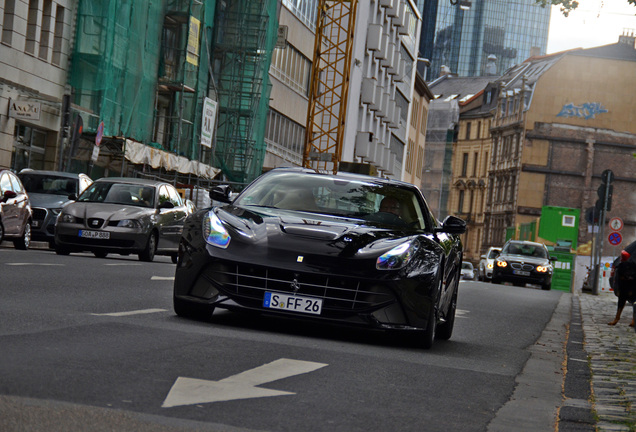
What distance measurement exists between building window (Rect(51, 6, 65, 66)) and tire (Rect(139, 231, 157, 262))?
15.0 meters

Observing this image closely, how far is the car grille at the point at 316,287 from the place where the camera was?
931cm

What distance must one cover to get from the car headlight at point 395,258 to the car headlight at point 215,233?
1.19 m

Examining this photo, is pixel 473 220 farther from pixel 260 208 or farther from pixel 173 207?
pixel 260 208

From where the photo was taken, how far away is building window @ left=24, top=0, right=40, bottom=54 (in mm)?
35344

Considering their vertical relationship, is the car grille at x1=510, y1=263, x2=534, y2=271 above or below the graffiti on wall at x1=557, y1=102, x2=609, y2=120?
below

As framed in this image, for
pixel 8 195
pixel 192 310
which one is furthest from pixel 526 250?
pixel 192 310

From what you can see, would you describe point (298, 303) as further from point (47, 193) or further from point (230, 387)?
point (47, 193)

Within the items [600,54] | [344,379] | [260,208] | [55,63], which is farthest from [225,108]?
[600,54]

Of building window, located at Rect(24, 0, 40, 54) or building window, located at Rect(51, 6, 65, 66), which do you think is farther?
building window, located at Rect(51, 6, 65, 66)

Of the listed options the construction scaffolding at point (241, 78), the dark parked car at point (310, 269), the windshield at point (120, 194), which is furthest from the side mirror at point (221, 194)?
the construction scaffolding at point (241, 78)

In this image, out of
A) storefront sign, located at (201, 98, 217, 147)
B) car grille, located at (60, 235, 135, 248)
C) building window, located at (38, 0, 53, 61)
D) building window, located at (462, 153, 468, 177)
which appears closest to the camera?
car grille, located at (60, 235, 135, 248)

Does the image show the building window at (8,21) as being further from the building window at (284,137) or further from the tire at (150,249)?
the building window at (284,137)

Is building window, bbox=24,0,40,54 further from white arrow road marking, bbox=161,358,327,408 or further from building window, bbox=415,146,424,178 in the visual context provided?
building window, bbox=415,146,424,178

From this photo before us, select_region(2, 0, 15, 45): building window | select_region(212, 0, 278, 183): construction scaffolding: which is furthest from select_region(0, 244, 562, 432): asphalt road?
select_region(212, 0, 278, 183): construction scaffolding
